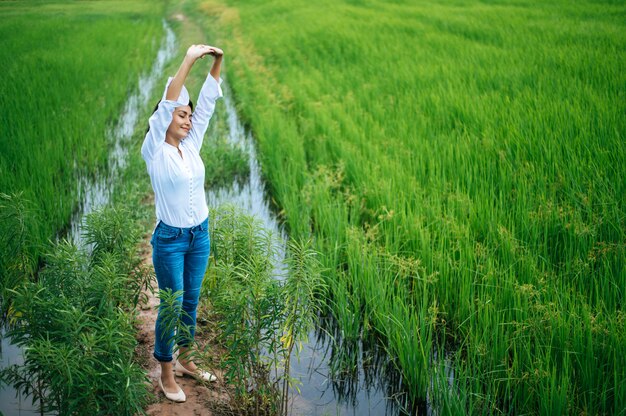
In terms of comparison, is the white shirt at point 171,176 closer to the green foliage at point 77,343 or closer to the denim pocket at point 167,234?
the denim pocket at point 167,234

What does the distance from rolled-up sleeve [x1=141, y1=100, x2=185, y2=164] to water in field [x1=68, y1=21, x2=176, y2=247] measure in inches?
43.3

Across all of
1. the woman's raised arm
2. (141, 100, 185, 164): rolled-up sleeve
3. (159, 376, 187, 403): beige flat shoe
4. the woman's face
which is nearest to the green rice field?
(159, 376, 187, 403): beige flat shoe

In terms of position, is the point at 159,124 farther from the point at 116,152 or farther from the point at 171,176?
the point at 116,152

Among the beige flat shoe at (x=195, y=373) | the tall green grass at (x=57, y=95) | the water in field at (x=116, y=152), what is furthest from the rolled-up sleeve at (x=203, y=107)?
the tall green grass at (x=57, y=95)

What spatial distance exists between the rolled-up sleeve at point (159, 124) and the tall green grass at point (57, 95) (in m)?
1.52

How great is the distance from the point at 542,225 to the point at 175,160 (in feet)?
8.88

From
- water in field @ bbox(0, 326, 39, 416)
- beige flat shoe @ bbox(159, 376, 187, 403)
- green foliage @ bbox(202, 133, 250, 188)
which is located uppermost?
green foliage @ bbox(202, 133, 250, 188)

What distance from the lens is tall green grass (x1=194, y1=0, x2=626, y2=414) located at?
2.82 meters

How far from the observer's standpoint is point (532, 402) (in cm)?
266

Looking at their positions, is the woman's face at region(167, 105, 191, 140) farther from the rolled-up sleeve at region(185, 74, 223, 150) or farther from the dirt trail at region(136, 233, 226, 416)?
the dirt trail at region(136, 233, 226, 416)

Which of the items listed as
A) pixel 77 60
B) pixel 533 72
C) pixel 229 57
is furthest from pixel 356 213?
pixel 229 57

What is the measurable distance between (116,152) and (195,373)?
14.8 ft

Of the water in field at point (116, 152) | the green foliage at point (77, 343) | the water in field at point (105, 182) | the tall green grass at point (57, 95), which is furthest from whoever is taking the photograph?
the water in field at point (116, 152)

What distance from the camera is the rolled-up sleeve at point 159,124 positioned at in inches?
98.7
